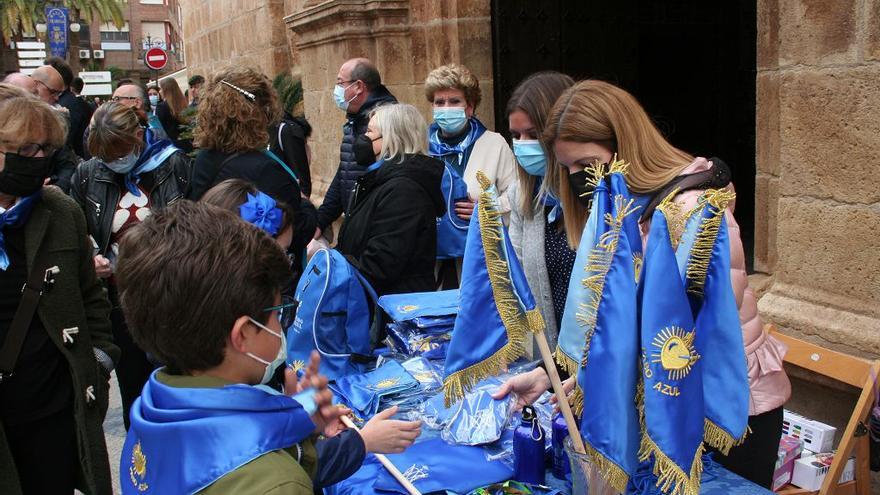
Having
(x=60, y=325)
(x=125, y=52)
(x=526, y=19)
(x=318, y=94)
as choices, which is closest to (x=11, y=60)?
(x=125, y=52)

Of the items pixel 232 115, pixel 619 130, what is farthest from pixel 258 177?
pixel 619 130

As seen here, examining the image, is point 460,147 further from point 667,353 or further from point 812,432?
point 667,353

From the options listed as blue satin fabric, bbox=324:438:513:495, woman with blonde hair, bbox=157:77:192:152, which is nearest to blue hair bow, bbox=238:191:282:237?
blue satin fabric, bbox=324:438:513:495

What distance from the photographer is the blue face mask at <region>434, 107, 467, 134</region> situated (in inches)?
170

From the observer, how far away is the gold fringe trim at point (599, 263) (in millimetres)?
1737

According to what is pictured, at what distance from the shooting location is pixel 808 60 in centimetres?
330

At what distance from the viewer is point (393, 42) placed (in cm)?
643

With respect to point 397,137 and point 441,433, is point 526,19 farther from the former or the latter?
point 441,433

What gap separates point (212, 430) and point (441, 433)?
1110 millimetres

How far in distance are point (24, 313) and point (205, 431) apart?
1.55 m

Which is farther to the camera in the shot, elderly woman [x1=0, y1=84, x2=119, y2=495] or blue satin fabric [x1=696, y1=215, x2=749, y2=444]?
elderly woman [x1=0, y1=84, x2=119, y2=495]

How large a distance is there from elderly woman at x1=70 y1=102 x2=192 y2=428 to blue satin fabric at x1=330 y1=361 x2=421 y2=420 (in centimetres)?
146

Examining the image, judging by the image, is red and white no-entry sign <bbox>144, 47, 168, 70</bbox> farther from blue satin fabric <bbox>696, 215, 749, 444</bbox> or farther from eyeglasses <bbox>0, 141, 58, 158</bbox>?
blue satin fabric <bbox>696, 215, 749, 444</bbox>

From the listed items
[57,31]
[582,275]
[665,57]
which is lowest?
[582,275]
